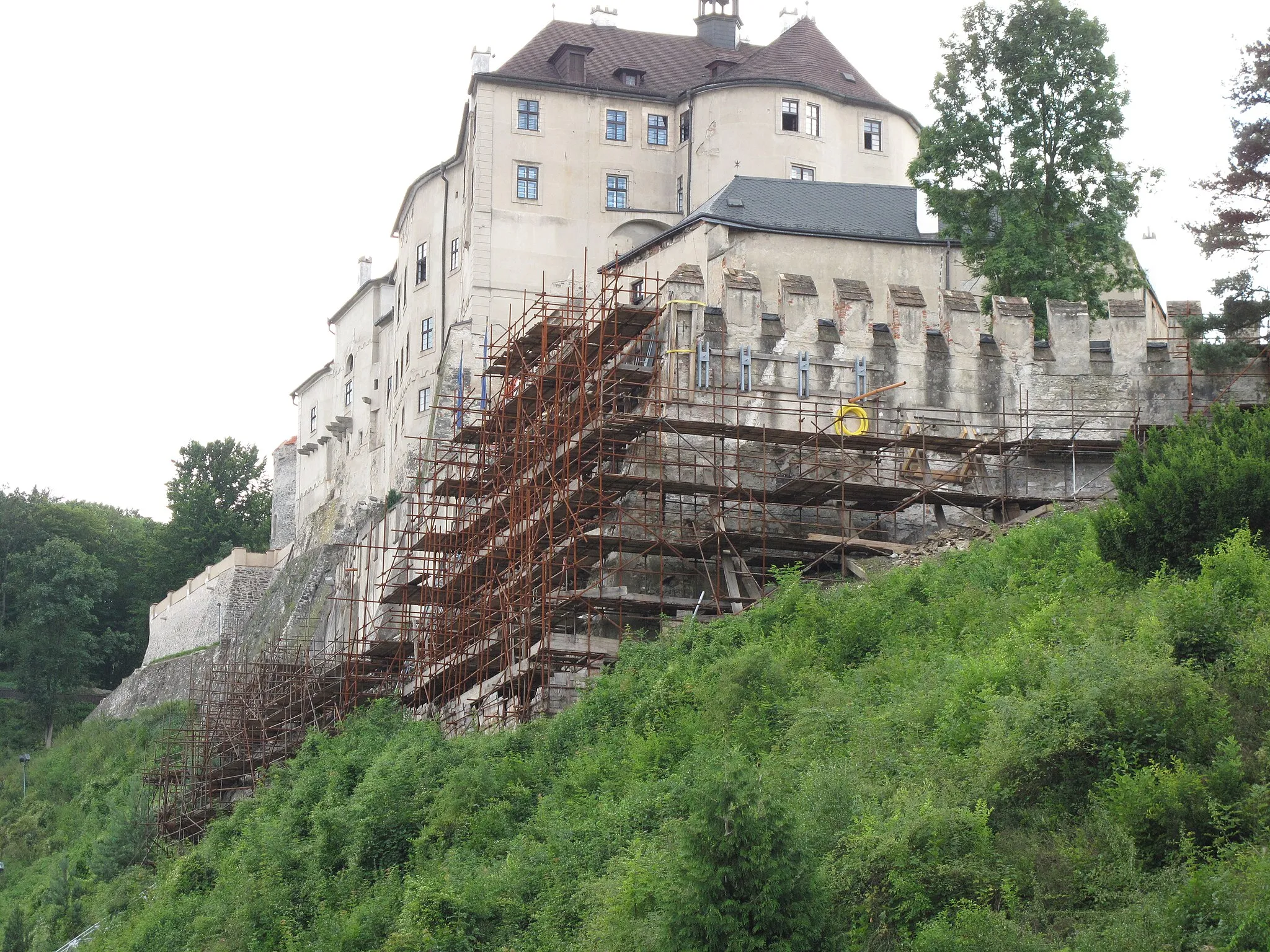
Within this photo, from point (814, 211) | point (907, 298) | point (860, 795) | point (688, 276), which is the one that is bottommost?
point (860, 795)

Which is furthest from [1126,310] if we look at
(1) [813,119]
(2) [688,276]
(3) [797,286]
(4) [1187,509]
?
(1) [813,119]

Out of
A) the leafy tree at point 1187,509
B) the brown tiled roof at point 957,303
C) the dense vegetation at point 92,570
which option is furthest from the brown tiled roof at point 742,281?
the dense vegetation at point 92,570

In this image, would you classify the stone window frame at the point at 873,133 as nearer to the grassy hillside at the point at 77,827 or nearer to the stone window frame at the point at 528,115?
the stone window frame at the point at 528,115

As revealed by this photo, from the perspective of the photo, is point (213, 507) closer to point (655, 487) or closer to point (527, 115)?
point (527, 115)

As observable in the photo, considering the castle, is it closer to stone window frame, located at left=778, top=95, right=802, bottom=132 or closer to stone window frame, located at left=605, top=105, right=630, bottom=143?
stone window frame, located at left=778, top=95, right=802, bottom=132

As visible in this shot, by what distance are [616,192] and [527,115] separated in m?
3.57

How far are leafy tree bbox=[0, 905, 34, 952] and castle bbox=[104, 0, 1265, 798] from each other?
6.93m

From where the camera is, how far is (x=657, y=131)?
202 ft

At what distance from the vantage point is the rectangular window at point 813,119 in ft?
200

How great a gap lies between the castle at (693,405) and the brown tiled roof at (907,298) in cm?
9

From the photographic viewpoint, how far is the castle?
37656 millimetres

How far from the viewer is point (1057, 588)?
28422 millimetres

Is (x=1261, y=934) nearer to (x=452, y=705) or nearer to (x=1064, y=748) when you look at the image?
(x=1064, y=748)

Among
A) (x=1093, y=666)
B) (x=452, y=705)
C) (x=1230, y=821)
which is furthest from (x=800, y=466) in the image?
(x=1230, y=821)
